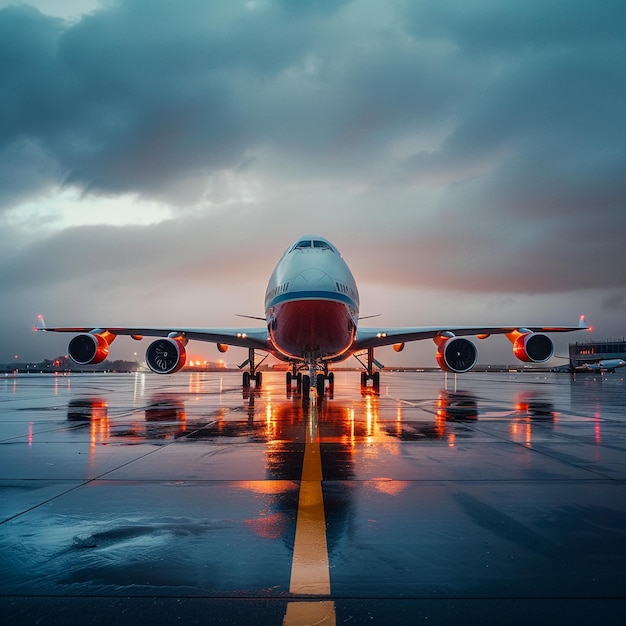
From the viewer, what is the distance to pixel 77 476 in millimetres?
6004

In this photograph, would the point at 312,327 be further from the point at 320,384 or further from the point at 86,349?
the point at 86,349

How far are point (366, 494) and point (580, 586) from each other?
2340 millimetres

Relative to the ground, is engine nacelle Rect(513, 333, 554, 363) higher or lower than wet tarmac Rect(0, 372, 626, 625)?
higher

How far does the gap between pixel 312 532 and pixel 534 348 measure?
22.6m

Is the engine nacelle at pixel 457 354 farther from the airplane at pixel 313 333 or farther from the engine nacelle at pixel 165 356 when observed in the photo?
the engine nacelle at pixel 165 356

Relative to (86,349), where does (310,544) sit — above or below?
below

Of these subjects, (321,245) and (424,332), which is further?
(424,332)

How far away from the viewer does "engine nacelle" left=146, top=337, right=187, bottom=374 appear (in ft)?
76.7

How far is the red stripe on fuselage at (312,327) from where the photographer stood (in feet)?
56.5

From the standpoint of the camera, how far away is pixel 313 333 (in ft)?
60.3

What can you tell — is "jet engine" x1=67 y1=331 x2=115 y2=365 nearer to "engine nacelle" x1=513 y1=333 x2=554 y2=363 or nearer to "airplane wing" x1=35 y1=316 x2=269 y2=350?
"airplane wing" x1=35 y1=316 x2=269 y2=350

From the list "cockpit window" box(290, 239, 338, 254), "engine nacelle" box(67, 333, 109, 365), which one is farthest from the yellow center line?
"engine nacelle" box(67, 333, 109, 365)

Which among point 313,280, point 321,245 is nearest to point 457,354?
point 321,245

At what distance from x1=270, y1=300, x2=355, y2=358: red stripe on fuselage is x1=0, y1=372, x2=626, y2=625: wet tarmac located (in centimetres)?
882
